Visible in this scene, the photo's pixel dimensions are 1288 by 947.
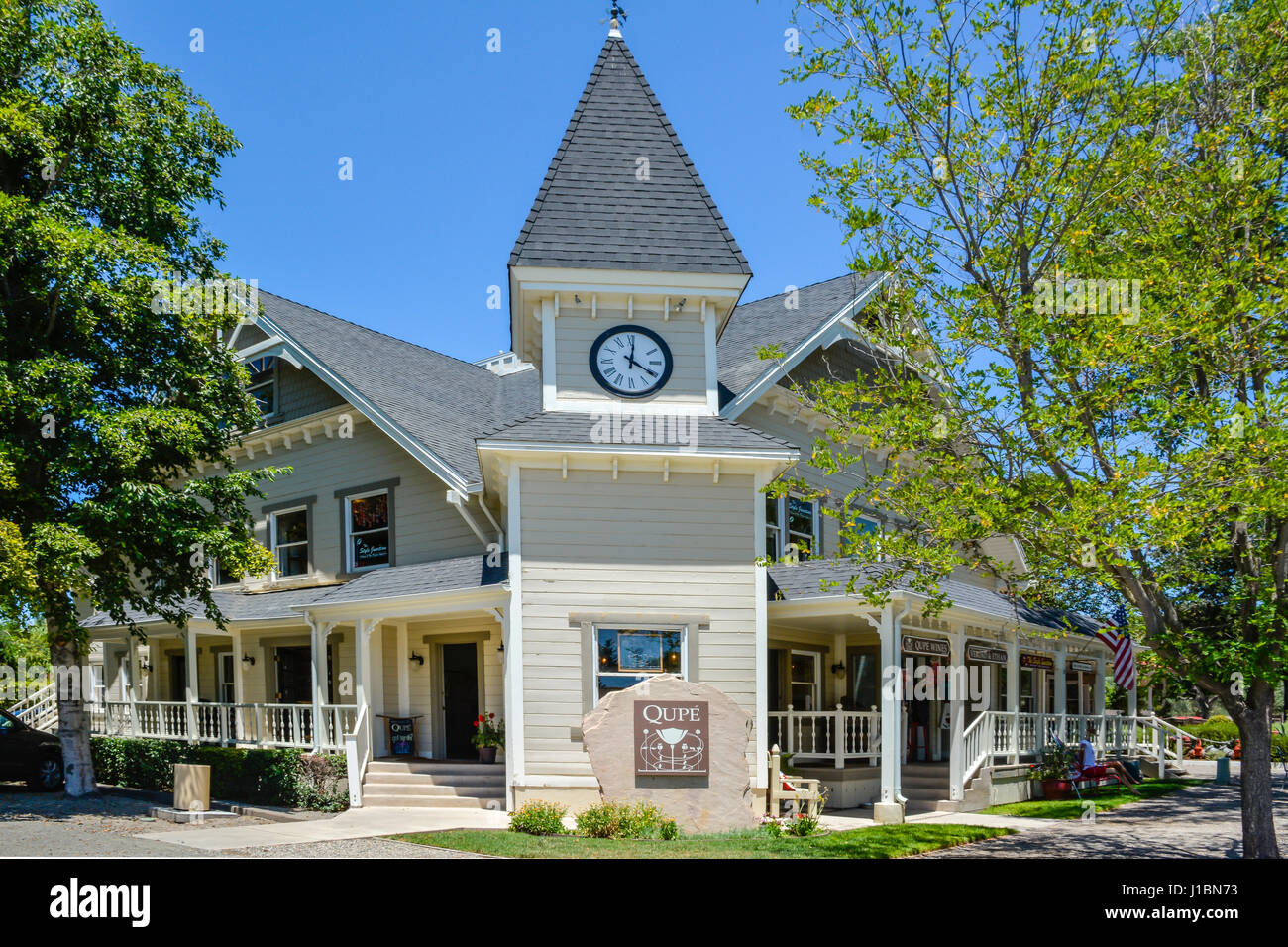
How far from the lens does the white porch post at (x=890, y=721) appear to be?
51.7ft

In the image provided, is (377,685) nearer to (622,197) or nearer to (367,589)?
(367,589)

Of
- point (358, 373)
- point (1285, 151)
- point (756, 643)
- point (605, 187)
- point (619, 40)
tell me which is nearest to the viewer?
point (1285, 151)

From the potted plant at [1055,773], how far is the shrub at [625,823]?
9843mm

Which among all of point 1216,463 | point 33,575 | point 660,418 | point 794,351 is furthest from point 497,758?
point 1216,463

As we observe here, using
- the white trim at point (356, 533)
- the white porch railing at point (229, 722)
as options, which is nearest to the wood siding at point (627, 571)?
the white porch railing at point (229, 722)

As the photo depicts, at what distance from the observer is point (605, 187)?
17469 millimetres

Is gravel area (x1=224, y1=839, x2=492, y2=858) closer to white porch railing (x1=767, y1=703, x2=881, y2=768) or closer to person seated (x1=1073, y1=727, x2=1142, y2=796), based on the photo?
white porch railing (x1=767, y1=703, x2=881, y2=768)

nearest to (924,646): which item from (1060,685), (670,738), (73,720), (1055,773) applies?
(1055,773)

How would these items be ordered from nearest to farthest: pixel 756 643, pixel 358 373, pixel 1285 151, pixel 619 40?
pixel 1285 151 → pixel 756 643 → pixel 619 40 → pixel 358 373

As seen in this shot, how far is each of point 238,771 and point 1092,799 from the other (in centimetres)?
1567

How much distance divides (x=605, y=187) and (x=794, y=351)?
4580mm

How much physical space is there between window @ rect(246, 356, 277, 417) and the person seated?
60.2 feet

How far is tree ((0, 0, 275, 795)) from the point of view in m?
15.6
